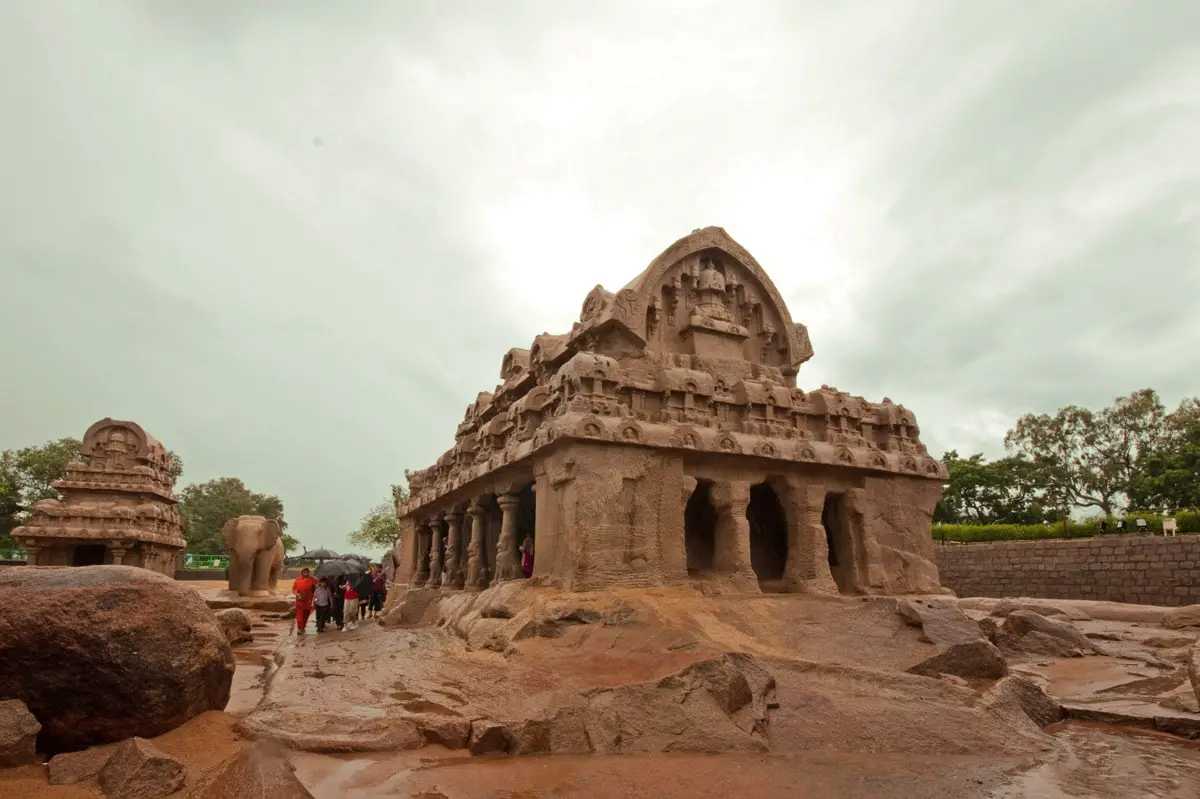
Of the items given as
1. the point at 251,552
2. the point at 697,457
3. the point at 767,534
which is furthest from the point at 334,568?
the point at 251,552

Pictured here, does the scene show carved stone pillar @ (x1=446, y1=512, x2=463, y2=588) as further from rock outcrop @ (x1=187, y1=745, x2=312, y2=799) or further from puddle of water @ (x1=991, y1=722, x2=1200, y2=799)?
puddle of water @ (x1=991, y1=722, x2=1200, y2=799)

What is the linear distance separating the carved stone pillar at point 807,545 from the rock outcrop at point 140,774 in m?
9.19

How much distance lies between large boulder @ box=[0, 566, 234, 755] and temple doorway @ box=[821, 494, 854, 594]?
9.87m

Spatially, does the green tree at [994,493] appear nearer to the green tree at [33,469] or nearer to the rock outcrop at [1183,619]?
the rock outcrop at [1183,619]

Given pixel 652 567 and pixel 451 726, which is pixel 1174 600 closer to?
pixel 652 567

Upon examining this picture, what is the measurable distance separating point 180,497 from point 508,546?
58526mm

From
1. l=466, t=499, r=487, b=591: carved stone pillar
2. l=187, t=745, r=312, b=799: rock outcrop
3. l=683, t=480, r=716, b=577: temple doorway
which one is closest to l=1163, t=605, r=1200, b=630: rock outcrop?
l=683, t=480, r=716, b=577: temple doorway

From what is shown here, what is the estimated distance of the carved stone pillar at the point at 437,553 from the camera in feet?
55.8

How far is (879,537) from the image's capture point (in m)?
12.4

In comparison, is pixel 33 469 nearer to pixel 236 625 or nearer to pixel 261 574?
pixel 261 574

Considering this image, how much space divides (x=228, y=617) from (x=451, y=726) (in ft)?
26.9

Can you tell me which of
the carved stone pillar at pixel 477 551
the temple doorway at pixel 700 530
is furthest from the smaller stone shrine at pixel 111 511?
the temple doorway at pixel 700 530

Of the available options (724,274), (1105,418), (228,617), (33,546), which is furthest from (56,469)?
(1105,418)

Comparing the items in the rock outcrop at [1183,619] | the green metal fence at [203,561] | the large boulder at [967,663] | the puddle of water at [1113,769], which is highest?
the green metal fence at [203,561]
